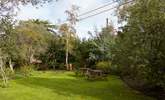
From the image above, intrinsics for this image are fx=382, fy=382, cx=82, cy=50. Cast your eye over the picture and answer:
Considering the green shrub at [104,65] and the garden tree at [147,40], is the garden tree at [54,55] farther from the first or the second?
the garden tree at [147,40]

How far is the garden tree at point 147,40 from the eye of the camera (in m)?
21.3

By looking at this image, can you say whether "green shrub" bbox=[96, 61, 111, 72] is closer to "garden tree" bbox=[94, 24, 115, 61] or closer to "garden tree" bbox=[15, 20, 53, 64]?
"garden tree" bbox=[94, 24, 115, 61]

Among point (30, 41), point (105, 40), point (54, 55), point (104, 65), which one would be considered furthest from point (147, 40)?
point (54, 55)

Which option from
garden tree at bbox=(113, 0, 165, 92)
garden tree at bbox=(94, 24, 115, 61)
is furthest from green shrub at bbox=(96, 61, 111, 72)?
garden tree at bbox=(113, 0, 165, 92)

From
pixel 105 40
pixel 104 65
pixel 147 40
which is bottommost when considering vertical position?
pixel 104 65

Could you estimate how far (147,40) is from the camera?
872 inches

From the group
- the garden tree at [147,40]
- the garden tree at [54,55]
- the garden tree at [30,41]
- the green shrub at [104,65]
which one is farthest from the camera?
the garden tree at [54,55]

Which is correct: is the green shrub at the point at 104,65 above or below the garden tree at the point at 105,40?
below

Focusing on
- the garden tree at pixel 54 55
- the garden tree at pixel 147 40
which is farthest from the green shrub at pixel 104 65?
the garden tree at pixel 147 40

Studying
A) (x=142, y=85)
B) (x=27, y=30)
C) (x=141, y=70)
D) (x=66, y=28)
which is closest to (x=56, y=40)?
(x=66, y=28)

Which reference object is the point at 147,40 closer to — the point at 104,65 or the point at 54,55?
the point at 104,65

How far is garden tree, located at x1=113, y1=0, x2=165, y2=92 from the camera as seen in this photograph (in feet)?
70.0

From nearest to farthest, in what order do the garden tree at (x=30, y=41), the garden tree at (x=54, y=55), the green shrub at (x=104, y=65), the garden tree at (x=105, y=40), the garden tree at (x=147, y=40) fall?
the garden tree at (x=147, y=40)
the green shrub at (x=104, y=65)
the garden tree at (x=105, y=40)
the garden tree at (x=30, y=41)
the garden tree at (x=54, y=55)

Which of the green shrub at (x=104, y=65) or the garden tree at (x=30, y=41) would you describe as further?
the garden tree at (x=30, y=41)
